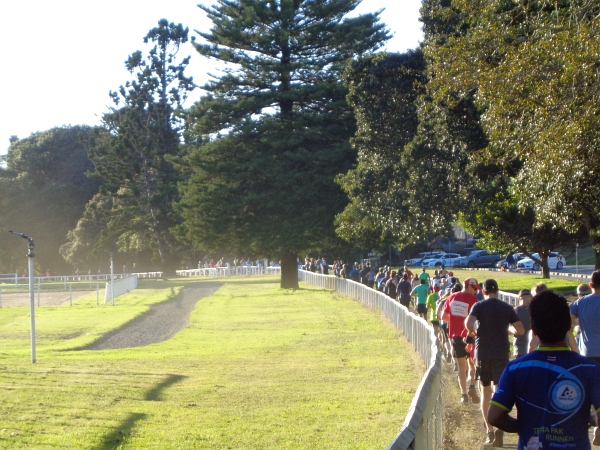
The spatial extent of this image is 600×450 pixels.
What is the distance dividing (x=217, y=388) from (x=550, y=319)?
10179 millimetres

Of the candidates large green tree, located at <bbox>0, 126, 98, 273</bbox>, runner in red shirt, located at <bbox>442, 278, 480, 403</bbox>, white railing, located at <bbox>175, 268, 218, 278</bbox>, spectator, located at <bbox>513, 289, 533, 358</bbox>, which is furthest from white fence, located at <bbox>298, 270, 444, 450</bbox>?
large green tree, located at <bbox>0, 126, 98, 273</bbox>

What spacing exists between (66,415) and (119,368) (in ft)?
17.2

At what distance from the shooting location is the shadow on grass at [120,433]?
9.52 metres

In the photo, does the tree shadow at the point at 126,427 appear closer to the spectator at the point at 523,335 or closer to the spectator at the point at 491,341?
the spectator at the point at 491,341

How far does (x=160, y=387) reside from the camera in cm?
1409

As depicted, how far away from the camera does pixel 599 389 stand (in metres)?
4.15

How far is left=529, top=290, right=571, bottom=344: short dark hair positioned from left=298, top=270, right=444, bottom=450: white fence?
111cm

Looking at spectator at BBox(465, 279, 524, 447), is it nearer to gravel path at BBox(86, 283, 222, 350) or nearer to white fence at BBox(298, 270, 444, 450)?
white fence at BBox(298, 270, 444, 450)

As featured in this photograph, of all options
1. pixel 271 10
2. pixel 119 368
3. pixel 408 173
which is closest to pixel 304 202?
pixel 271 10

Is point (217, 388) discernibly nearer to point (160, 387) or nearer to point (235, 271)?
point (160, 387)

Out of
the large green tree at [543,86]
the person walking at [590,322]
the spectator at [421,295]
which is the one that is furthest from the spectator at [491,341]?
the spectator at [421,295]

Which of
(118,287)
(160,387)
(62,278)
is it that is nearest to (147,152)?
(62,278)

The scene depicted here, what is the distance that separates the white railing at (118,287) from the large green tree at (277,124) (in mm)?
5274

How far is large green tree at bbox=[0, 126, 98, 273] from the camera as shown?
79.6m
